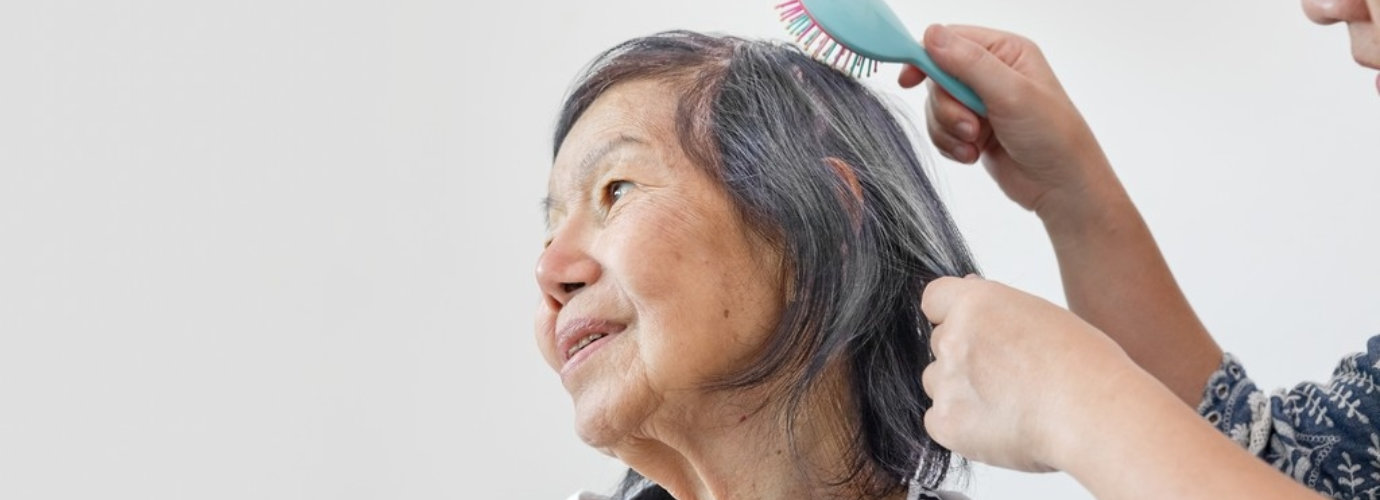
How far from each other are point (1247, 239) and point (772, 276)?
0.83 metres

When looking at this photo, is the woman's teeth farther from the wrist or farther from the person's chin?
the wrist

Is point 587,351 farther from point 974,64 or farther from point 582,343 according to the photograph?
point 974,64

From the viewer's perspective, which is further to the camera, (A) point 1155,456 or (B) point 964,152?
(B) point 964,152

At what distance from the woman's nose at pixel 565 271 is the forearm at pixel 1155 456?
43 cm

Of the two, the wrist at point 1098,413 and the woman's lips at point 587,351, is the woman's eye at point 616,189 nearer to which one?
the woman's lips at point 587,351

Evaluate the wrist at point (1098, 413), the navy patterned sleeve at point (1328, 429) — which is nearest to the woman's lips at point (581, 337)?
the wrist at point (1098, 413)

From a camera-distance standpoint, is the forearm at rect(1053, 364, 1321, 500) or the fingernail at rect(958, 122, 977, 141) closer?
the forearm at rect(1053, 364, 1321, 500)

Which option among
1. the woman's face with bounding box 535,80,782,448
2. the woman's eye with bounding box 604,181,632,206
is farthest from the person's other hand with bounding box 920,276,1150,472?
the woman's eye with bounding box 604,181,632,206

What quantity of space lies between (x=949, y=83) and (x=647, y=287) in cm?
35

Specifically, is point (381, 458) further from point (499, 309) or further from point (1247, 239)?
point (1247, 239)

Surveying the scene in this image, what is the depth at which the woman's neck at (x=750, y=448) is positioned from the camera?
1139 millimetres

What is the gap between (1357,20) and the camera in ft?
3.35

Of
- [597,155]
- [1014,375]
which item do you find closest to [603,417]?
[597,155]

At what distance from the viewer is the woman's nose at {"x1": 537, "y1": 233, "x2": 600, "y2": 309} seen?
1122 mm
